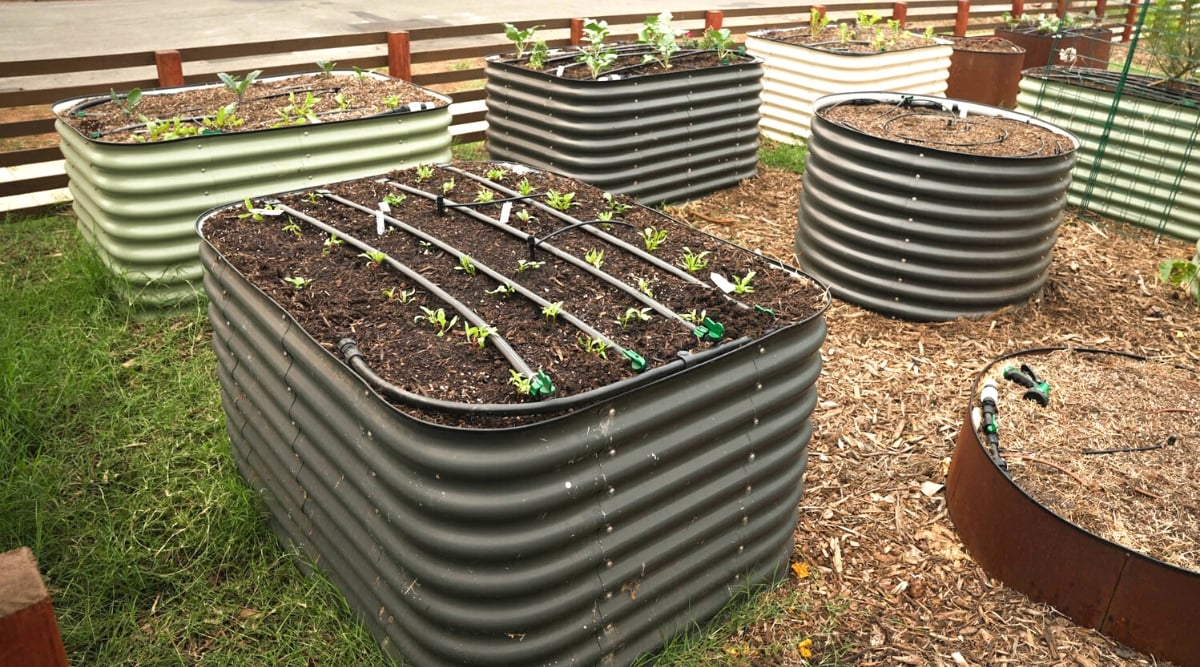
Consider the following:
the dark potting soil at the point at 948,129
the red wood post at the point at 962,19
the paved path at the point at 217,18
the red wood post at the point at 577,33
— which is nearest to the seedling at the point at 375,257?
the dark potting soil at the point at 948,129

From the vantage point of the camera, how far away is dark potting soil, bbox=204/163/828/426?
2836mm

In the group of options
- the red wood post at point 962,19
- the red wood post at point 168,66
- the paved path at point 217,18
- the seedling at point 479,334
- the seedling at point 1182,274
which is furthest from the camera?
the red wood post at point 962,19

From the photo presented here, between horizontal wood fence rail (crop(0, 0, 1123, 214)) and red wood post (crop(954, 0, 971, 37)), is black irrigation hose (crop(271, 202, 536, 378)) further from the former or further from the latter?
red wood post (crop(954, 0, 971, 37))

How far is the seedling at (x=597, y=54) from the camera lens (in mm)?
6836

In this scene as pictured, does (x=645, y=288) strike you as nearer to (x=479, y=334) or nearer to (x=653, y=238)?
(x=653, y=238)

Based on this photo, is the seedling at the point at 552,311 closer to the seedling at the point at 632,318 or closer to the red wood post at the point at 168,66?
the seedling at the point at 632,318

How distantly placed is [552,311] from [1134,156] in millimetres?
6346

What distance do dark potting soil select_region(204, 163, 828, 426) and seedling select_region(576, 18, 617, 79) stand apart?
8.82 feet

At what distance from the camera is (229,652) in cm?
316

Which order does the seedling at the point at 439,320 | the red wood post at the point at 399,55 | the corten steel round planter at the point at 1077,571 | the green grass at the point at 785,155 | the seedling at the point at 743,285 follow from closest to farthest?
the seedling at the point at 439,320 < the corten steel round planter at the point at 1077,571 < the seedling at the point at 743,285 < the red wood post at the point at 399,55 < the green grass at the point at 785,155

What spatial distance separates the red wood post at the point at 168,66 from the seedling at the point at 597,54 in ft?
9.86

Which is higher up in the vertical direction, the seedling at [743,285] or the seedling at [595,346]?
the seedling at [743,285]

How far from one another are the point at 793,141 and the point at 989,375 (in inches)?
200

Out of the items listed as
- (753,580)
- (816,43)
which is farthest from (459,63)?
(753,580)
